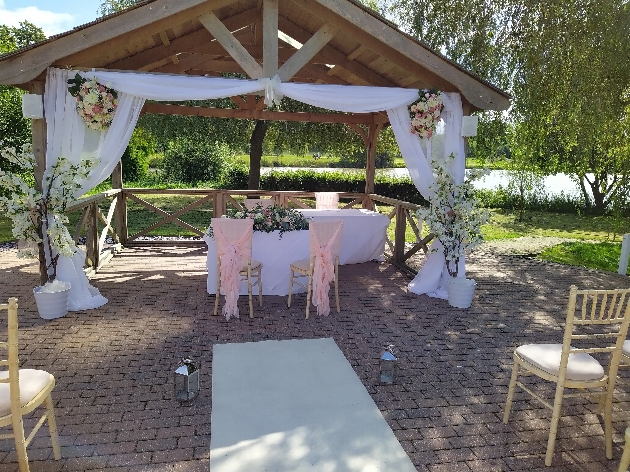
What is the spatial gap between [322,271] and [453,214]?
1891mm

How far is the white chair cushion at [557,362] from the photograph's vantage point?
2879 millimetres

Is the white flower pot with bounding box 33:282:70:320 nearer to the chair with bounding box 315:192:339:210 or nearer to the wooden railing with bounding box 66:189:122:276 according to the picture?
the wooden railing with bounding box 66:189:122:276

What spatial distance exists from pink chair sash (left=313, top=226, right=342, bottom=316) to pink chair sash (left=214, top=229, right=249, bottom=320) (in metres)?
0.84

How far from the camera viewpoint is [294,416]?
127 inches

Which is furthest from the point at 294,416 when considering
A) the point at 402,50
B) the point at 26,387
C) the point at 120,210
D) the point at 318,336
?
the point at 120,210

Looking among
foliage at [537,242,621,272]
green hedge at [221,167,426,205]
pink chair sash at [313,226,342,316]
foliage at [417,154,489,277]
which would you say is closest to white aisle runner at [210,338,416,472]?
pink chair sash at [313,226,342,316]

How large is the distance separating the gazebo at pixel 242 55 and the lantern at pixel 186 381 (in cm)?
305

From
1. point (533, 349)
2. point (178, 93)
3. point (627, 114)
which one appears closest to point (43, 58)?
point (178, 93)

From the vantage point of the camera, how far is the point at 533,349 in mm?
3189

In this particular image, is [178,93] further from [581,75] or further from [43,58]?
[581,75]

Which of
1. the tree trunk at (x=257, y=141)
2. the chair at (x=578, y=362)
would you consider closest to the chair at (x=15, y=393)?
the chair at (x=578, y=362)

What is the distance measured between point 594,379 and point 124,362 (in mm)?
3558

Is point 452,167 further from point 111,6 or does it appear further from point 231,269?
point 111,6

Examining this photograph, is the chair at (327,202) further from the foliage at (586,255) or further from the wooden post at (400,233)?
the foliage at (586,255)
